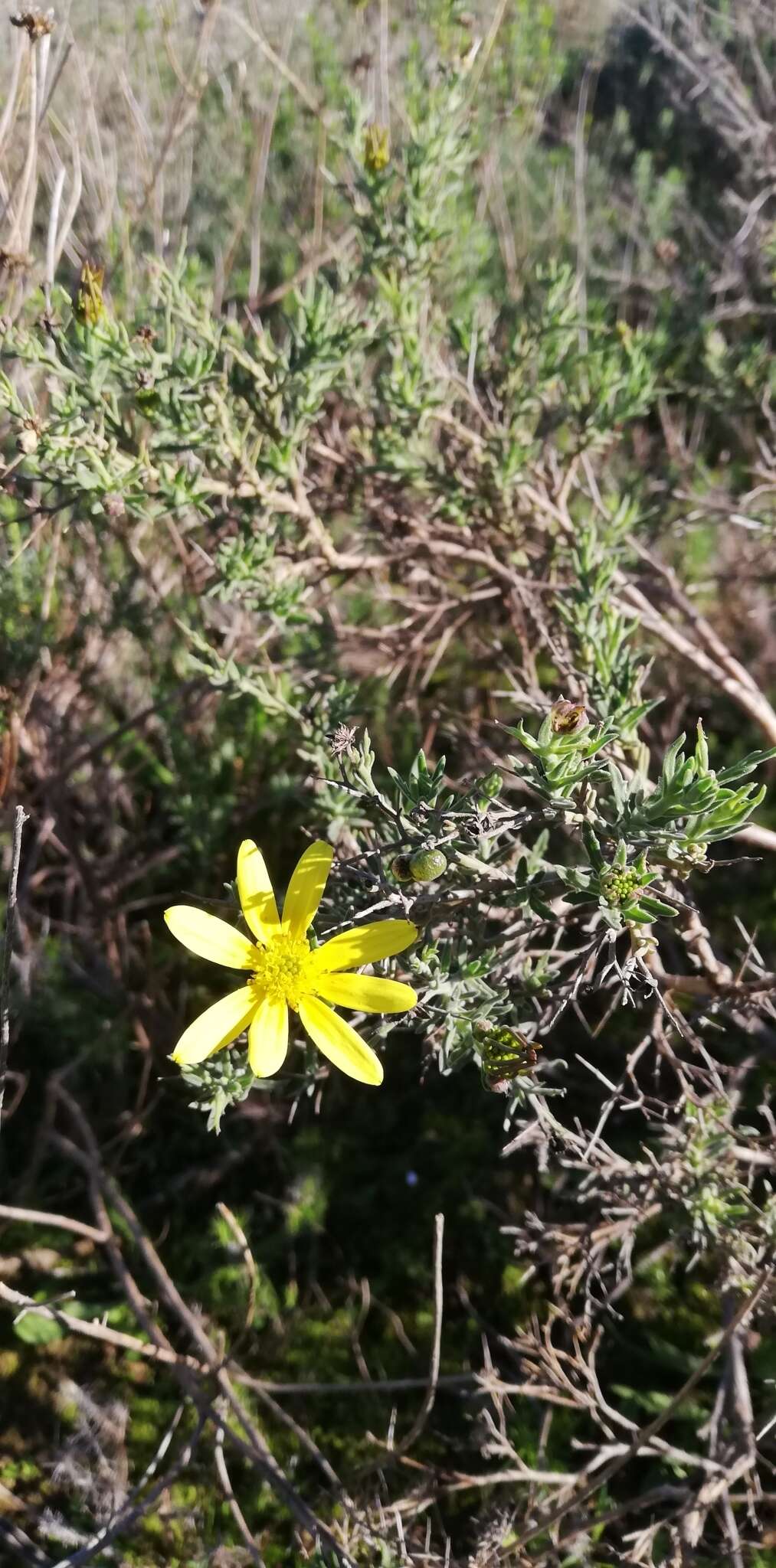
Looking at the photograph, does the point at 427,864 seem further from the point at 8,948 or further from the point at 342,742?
the point at 8,948

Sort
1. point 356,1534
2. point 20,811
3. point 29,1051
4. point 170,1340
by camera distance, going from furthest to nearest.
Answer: point 29,1051 < point 170,1340 < point 356,1534 < point 20,811

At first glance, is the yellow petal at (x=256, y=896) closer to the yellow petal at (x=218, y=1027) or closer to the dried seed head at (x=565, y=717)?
the yellow petal at (x=218, y=1027)

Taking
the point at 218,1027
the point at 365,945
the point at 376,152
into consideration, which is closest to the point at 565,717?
the point at 365,945

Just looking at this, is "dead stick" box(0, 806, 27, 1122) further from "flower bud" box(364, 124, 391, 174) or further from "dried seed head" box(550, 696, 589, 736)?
"flower bud" box(364, 124, 391, 174)

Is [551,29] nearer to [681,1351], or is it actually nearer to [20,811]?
[20,811]

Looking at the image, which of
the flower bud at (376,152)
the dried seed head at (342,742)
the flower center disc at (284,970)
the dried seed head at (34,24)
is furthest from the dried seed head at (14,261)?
the flower center disc at (284,970)

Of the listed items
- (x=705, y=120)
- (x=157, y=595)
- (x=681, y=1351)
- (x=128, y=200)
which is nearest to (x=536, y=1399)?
(x=681, y=1351)
